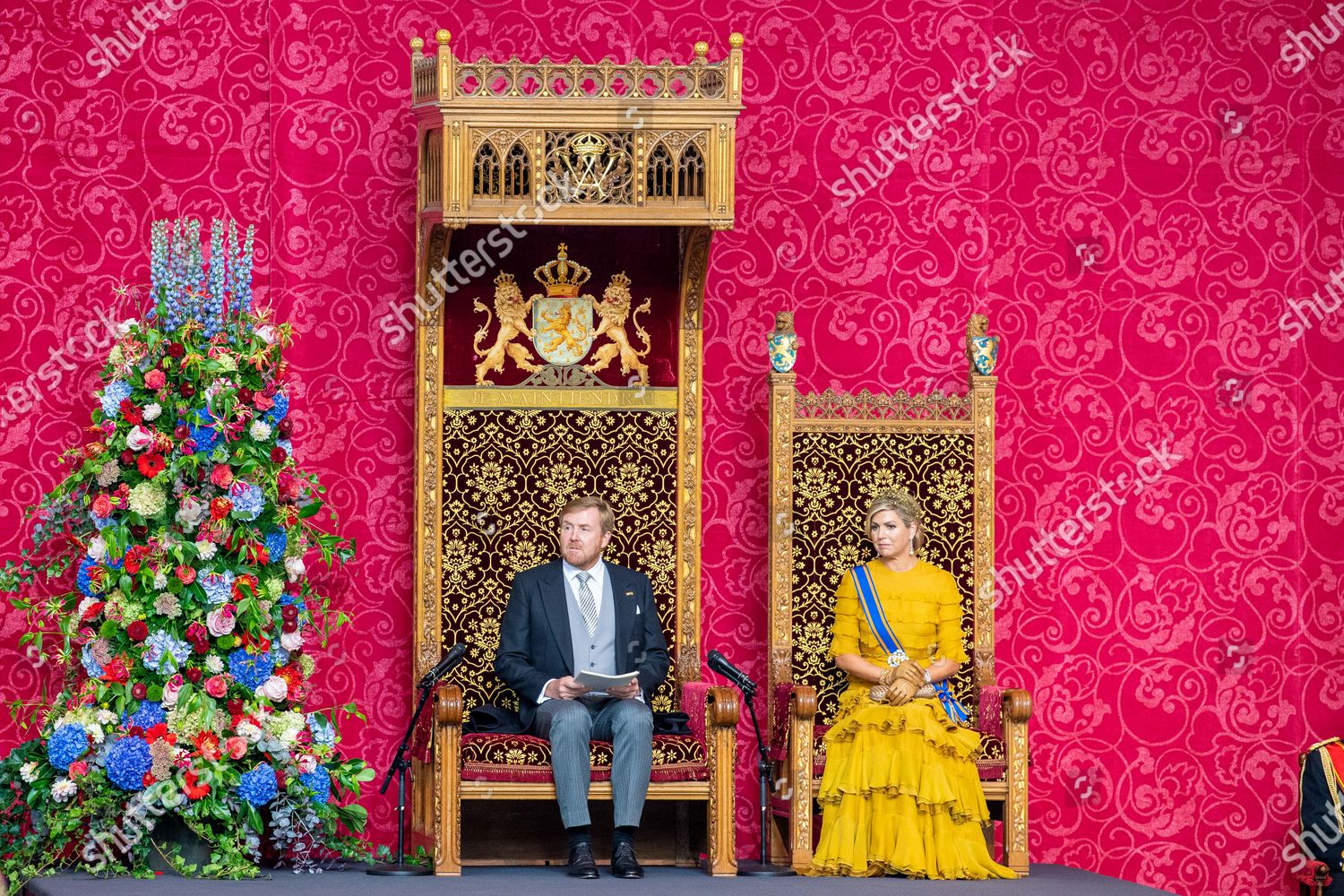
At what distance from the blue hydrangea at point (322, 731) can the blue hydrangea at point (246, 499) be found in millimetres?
757

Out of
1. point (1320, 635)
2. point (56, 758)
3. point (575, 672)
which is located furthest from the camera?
point (1320, 635)

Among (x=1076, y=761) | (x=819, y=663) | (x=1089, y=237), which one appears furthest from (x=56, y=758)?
(x=1089, y=237)

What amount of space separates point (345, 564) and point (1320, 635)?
3974mm

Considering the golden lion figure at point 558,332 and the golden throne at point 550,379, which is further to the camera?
the golden lion figure at point 558,332

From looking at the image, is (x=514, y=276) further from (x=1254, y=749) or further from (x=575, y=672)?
(x=1254, y=749)

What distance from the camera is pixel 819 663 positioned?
24.1ft

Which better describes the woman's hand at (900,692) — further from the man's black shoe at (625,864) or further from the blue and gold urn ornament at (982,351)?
the blue and gold urn ornament at (982,351)

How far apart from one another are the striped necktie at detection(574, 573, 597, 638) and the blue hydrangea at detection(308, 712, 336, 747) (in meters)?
0.98

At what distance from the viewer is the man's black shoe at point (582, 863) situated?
6.49m

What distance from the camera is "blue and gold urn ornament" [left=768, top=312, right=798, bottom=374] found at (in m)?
7.37

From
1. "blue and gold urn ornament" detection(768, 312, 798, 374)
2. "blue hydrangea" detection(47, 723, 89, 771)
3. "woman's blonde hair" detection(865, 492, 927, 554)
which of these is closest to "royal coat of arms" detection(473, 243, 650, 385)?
"blue and gold urn ornament" detection(768, 312, 798, 374)

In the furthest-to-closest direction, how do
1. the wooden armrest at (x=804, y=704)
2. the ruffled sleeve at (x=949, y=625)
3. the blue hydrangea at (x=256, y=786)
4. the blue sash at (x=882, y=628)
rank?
the ruffled sleeve at (x=949, y=625) < the blue sash at (x=882, y=628) < the wooden armrest at (x=804, y=704) < the blue hydrangea at (x=256, y=786)

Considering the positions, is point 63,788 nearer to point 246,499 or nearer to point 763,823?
point 246,499

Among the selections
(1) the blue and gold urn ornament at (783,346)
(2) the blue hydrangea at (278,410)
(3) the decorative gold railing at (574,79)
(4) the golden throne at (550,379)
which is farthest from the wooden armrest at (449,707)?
(3) the decorative gold railing at (574,79)
